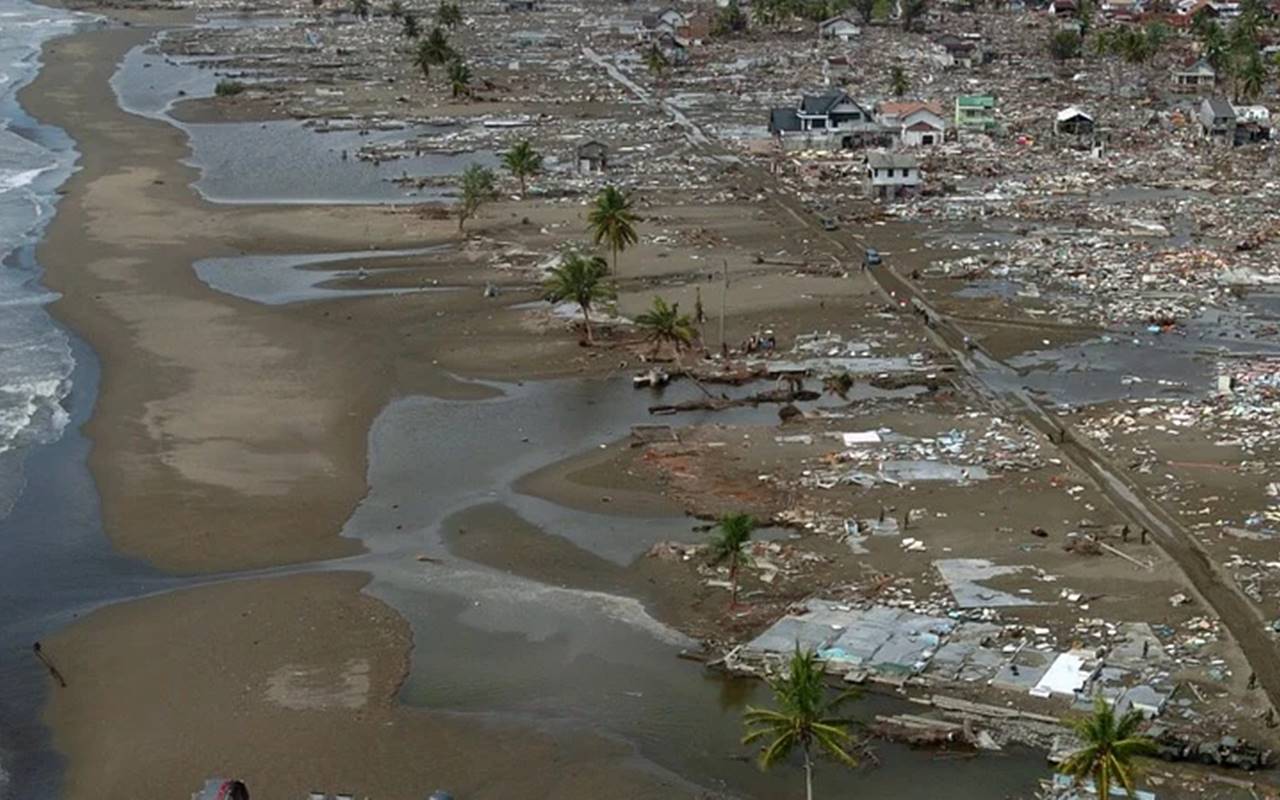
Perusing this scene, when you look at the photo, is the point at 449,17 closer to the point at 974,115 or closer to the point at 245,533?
the point at 974,115

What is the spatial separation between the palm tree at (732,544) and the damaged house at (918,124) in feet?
184

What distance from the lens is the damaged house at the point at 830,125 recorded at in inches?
3474

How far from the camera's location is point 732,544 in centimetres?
3400

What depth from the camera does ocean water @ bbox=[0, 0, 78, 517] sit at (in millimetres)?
47125

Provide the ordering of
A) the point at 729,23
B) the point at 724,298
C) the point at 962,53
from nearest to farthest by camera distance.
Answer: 1. the point at 724,298
2. the point at 962,53
3. the point at 729,23

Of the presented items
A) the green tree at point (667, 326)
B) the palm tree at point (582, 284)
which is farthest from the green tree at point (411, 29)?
the green tree at point (667, 326)

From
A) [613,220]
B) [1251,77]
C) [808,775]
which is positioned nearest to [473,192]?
[613,220]

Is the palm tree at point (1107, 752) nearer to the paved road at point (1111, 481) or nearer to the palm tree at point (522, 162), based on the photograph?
the paved road at point (1111, 481)

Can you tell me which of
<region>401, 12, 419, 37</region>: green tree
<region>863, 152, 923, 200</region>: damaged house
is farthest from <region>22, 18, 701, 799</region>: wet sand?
<region>401, 12, 419, 37</region>: green tree

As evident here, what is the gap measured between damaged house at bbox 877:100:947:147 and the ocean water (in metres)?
42.6

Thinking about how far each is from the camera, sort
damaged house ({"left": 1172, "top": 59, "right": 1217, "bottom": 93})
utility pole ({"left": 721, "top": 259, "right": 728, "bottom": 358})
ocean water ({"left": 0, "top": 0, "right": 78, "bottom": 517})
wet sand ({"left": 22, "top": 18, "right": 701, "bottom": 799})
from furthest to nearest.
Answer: damaged house ({"left": 1172, "top": 59, "right": 1217, "bottom": 93}), utility pole ({"left": 721, "top": 259, "right": 728, "bottom": 358}), ocean water ({"left": 0, "top": 0, "right": 78, "bottom": 517}), wet sand ({"left": 22, "top": 18, "right": 701, "bottom": 799})

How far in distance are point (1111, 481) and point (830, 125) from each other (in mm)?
50723

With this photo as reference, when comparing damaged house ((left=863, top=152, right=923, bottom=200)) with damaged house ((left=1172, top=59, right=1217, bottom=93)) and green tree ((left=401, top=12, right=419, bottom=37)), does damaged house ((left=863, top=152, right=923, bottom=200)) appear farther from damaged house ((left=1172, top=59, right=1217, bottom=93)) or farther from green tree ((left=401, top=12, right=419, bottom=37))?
green tree ((left=401, top=12, right=419, bottom=37))

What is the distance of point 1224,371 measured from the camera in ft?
161
